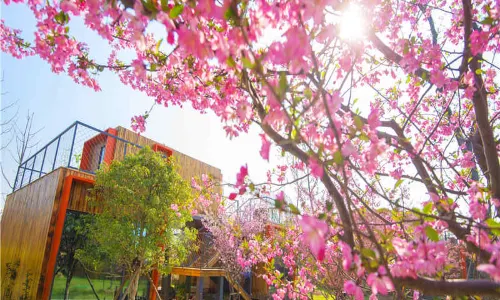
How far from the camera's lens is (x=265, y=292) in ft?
38.8

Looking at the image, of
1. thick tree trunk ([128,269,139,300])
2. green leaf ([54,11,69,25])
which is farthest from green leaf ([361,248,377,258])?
thick tree trunk ([128,269,139,300])

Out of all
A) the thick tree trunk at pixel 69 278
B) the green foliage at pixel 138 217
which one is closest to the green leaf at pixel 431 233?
the green foliage at pixel 138 217

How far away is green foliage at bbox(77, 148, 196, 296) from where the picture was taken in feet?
20.8

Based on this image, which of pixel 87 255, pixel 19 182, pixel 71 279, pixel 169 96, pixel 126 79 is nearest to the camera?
pixel 169 96

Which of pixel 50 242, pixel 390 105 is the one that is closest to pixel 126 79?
pixel 390 105

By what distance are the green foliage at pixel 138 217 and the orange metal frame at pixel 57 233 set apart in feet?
1.86

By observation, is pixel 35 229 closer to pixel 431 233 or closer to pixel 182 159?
pixel 182 159

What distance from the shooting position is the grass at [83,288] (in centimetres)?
688

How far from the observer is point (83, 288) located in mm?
7320

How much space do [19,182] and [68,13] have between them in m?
11.2

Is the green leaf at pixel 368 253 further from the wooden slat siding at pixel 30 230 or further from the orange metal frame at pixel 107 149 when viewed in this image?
the orange metal frame at pixel 107 149

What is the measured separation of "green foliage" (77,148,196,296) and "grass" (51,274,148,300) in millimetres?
437

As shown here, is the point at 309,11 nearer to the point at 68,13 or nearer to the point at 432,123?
the point at 68,13

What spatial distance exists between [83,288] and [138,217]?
2390 millimetres
